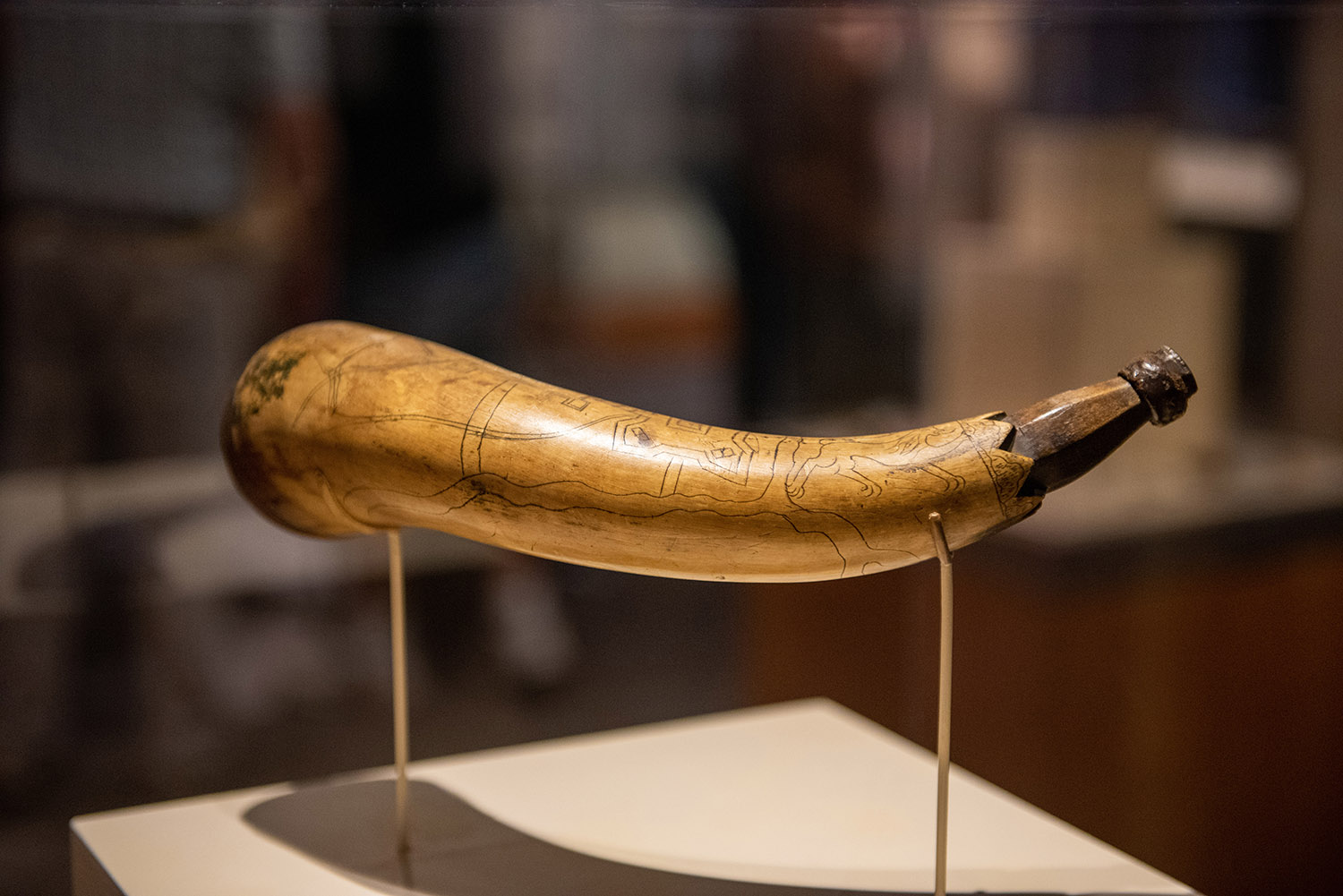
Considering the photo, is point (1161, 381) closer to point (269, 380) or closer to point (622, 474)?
point (622, 474)

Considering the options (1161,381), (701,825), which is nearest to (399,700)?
(701,825)

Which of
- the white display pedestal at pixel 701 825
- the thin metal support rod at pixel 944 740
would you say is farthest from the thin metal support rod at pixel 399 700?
the thin metal support rod at pixel 944 740

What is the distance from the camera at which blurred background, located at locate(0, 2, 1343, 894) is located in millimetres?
1881

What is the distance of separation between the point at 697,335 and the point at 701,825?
1206 millimetres

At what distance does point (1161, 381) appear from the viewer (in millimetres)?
1037

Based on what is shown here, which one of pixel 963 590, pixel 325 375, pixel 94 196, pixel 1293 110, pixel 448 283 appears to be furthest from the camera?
pixel 963 590

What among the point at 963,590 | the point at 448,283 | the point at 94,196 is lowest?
the point at 963,590

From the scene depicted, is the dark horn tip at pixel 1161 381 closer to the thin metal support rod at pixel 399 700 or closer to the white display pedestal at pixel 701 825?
the white display pedestal at pixel 701 825

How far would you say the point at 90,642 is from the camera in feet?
6.20

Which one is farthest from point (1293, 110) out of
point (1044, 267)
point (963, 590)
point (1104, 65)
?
point (963, 590)

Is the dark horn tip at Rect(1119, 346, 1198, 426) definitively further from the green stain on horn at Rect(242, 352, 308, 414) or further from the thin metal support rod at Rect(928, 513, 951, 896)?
the green stain on horn at Rect(242, 352, 308, 414)

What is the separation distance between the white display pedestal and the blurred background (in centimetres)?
63

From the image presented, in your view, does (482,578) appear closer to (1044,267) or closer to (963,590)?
(963,590)

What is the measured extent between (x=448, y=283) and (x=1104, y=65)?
1.22 meters
